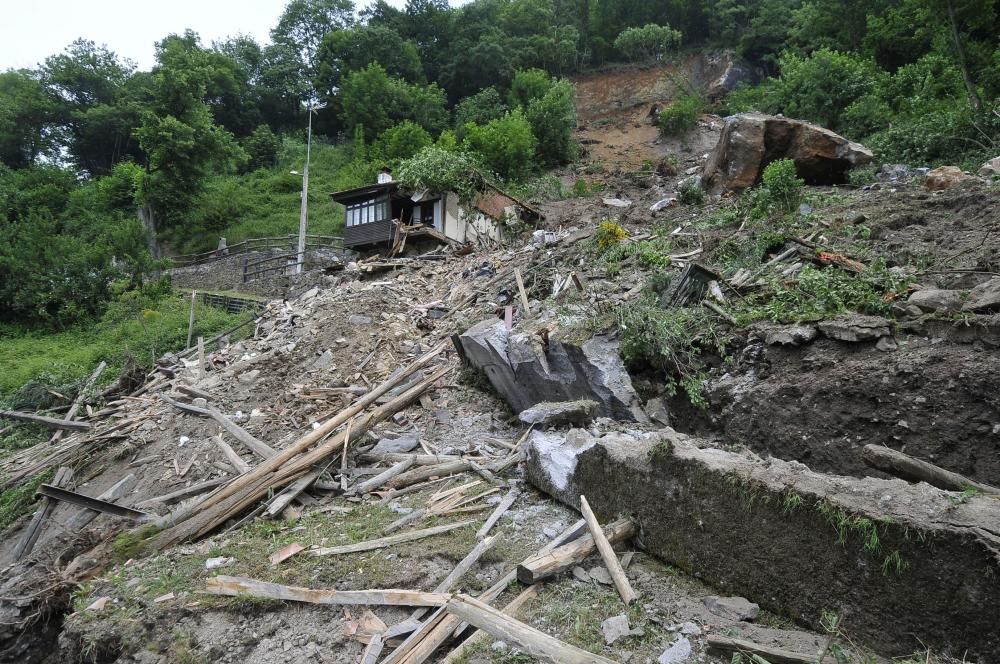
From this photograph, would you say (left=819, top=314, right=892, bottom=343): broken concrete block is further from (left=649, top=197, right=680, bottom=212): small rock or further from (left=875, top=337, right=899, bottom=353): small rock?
(left=649, top=197, right=680, bottom=212): small rock

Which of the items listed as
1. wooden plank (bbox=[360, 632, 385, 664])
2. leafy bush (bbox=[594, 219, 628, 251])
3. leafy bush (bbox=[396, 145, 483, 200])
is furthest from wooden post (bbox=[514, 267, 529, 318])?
leafy bush (bbox=[396, 145, 483, 200])

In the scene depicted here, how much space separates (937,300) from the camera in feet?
16.8

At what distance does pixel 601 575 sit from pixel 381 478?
3.29 meters

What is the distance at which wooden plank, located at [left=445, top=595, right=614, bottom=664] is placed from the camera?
118 inches

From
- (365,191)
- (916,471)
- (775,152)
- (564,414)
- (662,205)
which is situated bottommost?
(564,414)

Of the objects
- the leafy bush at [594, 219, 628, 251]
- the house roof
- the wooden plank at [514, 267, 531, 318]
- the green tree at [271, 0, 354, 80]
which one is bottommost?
the wooden plank at [514, 267, 531, 318]

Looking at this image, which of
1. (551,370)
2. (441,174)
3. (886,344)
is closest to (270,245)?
(441,174)

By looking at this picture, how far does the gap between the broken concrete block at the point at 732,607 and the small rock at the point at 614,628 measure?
0.56 m

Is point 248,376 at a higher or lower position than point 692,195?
lower

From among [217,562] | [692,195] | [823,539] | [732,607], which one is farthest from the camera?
[692,195]

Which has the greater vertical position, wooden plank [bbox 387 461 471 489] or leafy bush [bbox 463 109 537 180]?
leafy bush [bbox 463 109 537 180]

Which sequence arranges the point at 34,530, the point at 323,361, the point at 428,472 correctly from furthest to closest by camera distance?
the point at 323,361, the point at 34,530, the point at 428,472

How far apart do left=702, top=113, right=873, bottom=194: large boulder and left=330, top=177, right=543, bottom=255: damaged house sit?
7.89 meters

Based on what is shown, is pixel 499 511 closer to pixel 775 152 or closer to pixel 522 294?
pixel 522 294
